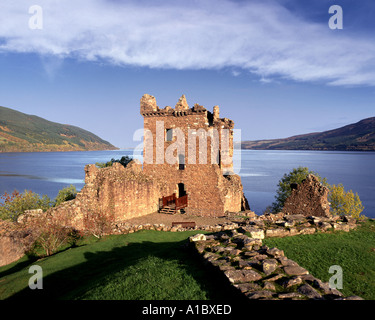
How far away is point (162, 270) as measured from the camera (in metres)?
8.70

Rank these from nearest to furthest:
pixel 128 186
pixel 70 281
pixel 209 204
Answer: pixel 70 281 < pixel 128 186 < pixel 209 204

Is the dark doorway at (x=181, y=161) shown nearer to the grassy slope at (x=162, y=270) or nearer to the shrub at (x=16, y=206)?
the grassy slope at (x=162, y=270)

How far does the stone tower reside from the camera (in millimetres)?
27672

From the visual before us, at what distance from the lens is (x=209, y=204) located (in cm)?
2761

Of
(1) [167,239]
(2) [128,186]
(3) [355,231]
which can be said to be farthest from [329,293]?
(2) [128,186]

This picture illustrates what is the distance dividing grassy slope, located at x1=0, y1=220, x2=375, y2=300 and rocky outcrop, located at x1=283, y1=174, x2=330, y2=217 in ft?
14.0

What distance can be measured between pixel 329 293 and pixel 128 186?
2039 cm

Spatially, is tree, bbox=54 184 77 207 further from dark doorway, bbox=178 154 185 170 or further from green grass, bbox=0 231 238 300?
green grass, bbox=0 231 238 300

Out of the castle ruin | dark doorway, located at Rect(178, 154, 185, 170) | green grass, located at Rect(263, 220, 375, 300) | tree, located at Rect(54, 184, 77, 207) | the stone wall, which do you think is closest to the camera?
green grass, located at Rect(263, 220, 375, 300)
